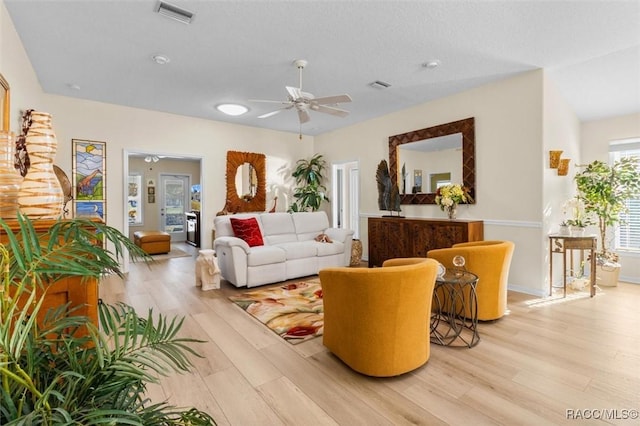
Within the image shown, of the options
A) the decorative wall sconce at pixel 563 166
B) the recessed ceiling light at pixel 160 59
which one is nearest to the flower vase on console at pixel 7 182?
the recessed ceiling light at pixel 160 59

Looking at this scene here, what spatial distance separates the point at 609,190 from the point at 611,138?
3.80ft

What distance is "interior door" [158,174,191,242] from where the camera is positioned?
29.9 feet

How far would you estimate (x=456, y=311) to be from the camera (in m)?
2.99

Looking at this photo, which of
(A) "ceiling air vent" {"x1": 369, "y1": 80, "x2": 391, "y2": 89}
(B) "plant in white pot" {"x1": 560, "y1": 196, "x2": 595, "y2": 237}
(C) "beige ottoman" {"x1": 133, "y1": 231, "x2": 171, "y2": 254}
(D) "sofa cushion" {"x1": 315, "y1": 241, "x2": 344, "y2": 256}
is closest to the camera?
(B) "plant in white pot" {"x1": 560, "y1": 196, "x2": 595, "y2": 237}

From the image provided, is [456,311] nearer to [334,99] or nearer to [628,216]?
[334,99]

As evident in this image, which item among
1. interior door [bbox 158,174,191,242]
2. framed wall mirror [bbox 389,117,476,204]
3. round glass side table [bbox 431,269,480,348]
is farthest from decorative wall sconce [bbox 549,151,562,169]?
interior door [bbox 158,174,191,242]

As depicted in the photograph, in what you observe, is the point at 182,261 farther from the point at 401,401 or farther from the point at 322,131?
the point at 401,401

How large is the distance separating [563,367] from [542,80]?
10.7ft

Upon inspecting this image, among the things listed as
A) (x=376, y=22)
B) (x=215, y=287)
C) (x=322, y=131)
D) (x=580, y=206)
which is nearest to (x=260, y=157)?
(x=322, y=131)

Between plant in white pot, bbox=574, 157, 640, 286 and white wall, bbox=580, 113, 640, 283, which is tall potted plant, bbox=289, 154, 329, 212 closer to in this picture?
plant in white pot, bbox=574, 157, 640, 286

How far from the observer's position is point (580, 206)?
391cm

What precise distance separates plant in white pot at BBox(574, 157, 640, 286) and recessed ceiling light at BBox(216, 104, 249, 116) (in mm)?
5124

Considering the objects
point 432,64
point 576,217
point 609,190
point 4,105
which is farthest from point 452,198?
point 4,105

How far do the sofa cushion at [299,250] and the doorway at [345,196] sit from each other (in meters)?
2.44
